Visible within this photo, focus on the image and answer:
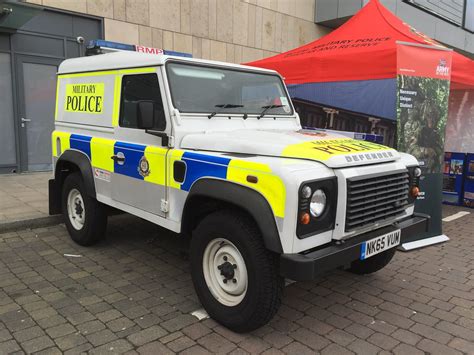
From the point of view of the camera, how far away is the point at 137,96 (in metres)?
3.95

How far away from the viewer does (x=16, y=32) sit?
8.52 meters

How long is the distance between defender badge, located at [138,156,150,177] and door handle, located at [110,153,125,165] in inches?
11.4

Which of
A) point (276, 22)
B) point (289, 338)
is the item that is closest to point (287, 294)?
point (289, 338)


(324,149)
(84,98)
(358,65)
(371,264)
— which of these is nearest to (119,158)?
(84,98)

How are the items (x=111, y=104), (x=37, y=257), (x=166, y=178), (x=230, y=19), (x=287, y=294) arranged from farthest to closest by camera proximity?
(x=230, y=19) → (x=37, y=257) → (x=111, y=104) → (x=287, y=294) → (x=166, y=178)

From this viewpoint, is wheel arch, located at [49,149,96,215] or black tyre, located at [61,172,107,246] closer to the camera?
wheel arch, located at [49,149,96,215]

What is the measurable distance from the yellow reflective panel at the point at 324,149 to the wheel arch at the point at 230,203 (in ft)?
1.46

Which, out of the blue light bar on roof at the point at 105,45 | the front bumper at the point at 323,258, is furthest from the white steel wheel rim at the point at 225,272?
the blue light bar on roof at the point at 105,45

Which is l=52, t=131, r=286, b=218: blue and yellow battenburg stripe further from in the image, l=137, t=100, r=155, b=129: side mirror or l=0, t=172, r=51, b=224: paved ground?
l=0, t=172, r=51, b=224: paved ground

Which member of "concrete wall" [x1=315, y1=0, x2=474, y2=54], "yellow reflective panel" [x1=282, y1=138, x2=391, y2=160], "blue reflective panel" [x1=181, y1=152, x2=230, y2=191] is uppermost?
"concrete wall" [x1=315, y1=0, x2=474, y2=54]

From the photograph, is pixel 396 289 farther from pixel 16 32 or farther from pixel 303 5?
pixel 303 5

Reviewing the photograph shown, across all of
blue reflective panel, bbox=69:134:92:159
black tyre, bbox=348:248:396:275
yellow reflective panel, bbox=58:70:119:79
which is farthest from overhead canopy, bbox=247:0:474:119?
blue reflective panel, bbox=69:134:92:159

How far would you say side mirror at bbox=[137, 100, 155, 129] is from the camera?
11.3 feet

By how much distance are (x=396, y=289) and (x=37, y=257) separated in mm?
3757
